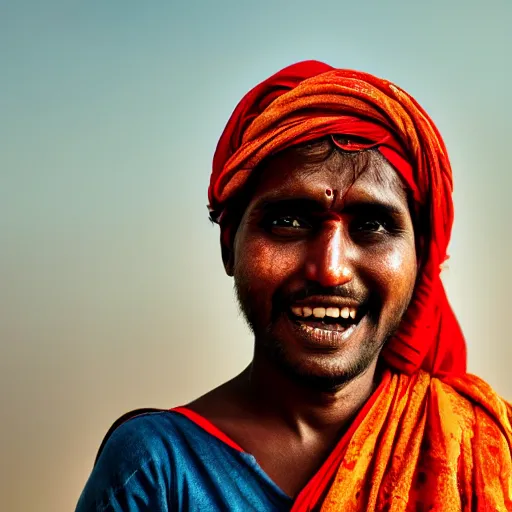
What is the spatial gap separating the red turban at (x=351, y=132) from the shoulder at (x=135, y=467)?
0.39 metres

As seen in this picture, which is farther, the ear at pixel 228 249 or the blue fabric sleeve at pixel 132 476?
the ear at pixel 228 249

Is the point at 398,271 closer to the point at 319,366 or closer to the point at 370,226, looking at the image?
the point at 370,226

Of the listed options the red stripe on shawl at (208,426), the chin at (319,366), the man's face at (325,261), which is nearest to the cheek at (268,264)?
the man's face at (325,261)

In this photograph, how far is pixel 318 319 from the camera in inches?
45.7

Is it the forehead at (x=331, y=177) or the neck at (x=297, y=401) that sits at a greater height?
the forehead at (x=331, y=177)

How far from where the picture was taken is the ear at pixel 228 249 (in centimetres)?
130

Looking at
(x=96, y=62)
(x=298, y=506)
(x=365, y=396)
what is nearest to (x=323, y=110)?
(x=365, y=396)

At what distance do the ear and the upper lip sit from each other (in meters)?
0.19

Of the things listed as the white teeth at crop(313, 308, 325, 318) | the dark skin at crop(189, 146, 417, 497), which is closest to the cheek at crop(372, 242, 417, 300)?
the dark skin at crop(189, 146, 417, 497)

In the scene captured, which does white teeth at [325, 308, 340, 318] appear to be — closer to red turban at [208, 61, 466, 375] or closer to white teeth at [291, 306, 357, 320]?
white teeth at [291, 306, 357, 320]

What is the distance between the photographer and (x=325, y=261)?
112 cm

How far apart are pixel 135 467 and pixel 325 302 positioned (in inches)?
15.6

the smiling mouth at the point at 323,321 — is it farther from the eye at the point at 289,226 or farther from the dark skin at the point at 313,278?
the eye at the point at 289,226

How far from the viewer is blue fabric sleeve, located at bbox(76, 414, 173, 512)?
1.09m
